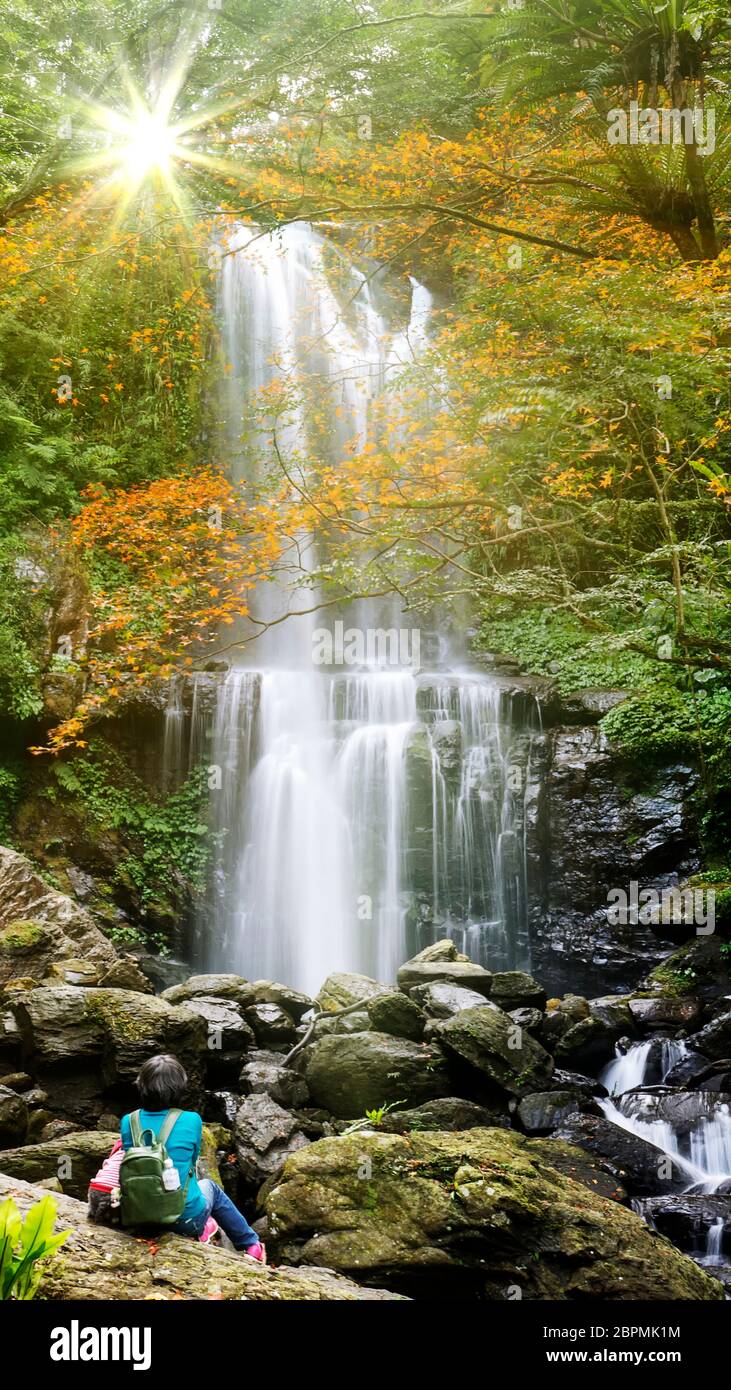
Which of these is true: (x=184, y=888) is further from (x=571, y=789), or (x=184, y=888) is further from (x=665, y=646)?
(x=665, y=646)

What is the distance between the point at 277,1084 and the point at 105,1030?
1.48 m

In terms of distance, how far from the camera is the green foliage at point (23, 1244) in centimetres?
222

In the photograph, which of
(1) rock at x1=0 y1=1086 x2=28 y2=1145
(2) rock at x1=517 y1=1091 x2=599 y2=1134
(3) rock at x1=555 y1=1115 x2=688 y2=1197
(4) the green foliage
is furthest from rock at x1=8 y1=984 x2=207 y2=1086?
(4) the green foliage

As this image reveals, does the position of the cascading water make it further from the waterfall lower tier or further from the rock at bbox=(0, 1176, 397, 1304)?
the rock at bbox=(0, 1176, 397, 1304)

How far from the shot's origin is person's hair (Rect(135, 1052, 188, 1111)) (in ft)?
10.3

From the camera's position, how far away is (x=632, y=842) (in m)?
11.6

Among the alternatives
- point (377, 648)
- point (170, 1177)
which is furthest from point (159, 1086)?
point (377, 648)

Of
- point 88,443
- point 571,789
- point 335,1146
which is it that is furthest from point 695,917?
point 88,443

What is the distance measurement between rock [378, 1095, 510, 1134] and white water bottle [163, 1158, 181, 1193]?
2936 millimetres

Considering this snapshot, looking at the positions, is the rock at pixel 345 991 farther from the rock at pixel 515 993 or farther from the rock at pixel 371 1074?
the rock at pixel 371 1074

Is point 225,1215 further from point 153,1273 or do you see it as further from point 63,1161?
point 63,1161

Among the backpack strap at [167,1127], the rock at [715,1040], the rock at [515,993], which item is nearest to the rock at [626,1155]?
the rock at [715,1040]

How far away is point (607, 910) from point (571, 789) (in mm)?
→ 1780

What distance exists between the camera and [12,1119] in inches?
206
